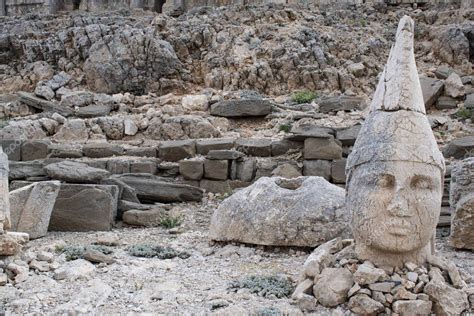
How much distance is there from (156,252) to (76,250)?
0.95 meters

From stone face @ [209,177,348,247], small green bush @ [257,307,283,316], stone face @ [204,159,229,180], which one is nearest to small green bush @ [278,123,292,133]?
stone face @ [204,159,229,180]

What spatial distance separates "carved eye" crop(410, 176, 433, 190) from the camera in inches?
205

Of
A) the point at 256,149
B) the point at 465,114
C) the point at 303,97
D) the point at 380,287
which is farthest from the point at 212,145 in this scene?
the point at 380,287

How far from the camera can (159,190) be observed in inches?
407

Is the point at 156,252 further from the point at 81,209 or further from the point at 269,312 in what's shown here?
the point at 269,312

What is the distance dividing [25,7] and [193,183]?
1854 cm

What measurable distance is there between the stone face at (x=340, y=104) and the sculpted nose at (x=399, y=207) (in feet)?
30.1

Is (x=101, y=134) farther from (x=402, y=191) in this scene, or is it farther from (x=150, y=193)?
(x=402, y=191)

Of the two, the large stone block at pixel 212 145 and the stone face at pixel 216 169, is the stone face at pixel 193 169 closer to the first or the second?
the stone face at pixel 216 169

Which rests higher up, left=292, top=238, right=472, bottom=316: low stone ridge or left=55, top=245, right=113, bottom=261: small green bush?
left=292, top=238, right=472, bottom=316: low stone ridge

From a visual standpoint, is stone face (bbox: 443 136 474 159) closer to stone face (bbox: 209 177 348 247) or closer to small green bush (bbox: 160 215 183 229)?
stone face (bbox: 209 177 348 247)

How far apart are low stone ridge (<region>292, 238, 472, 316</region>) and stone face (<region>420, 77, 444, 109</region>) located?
32.2 ft

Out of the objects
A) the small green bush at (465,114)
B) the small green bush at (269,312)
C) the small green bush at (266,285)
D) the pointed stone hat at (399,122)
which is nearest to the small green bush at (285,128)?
the small green bush at (465,114)

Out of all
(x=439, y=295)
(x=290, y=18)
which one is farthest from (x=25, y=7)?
(x=439, y=295)
